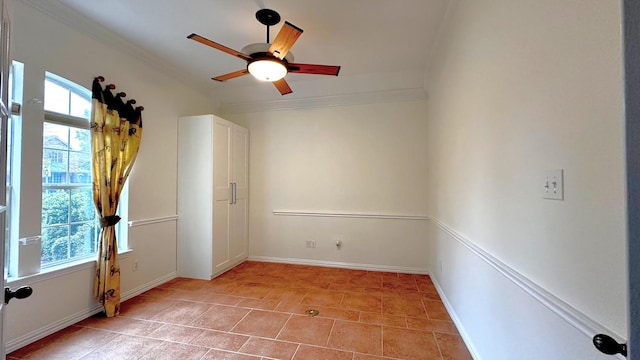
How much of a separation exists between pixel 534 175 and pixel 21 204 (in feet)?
11.0

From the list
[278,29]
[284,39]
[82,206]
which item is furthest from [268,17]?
[82,206]

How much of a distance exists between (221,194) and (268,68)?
202cm

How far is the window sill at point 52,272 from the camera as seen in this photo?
6.38 ft

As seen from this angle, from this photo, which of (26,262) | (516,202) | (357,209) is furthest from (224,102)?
(516,202)

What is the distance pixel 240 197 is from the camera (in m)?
4.08

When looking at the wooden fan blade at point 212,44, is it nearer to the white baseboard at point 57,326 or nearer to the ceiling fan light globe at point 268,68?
the ceiling fan light globe at point 268,68

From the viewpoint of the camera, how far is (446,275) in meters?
2.66

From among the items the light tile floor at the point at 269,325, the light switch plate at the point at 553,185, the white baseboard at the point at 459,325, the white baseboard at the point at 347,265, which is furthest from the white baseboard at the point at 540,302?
the white baseboard at the point at 347,265

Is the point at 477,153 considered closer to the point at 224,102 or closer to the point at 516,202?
the point at 516,202

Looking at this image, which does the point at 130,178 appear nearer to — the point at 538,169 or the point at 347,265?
the point at 347,265

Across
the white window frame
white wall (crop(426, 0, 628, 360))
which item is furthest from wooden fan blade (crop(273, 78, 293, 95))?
the white window frame

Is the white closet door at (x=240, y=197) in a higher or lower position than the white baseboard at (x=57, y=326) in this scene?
higher

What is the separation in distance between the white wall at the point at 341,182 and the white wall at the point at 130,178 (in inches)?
47.9

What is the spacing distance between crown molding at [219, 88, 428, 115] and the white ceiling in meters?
0.07
